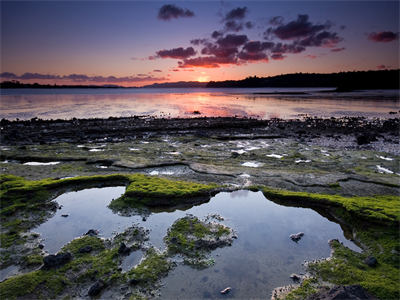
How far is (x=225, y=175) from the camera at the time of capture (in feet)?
45.2

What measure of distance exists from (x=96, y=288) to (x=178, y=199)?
5292 millimetres

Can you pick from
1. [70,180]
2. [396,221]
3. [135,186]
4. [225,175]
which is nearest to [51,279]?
[135,186]

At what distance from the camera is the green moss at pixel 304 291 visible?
19.4 feet

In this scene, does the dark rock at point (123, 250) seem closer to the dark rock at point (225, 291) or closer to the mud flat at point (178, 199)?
the mud flat at point (178, 199)

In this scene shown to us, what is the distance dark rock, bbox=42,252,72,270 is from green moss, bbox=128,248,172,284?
1.86 metres

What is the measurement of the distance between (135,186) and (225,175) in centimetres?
479

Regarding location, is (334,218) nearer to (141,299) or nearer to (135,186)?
(141,299)

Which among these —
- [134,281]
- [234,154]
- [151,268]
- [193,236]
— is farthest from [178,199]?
[234,154]

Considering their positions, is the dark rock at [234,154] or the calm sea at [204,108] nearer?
the dark rock at [234,154]

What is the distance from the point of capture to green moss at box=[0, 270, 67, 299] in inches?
234

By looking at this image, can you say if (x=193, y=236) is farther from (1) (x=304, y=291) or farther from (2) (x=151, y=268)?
(1) (x=304, y=291)

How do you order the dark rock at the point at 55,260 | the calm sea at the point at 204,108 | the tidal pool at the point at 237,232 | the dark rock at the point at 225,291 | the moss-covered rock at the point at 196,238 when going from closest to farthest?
the dark rock at the point at 225,291 < the tidal pool at the point at 237,232 < the dark rock at the point at 55,260 < the moss-covered rock at the point at 196,238 < the calm sea at the point at 204,108

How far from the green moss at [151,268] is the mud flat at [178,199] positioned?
3 cm

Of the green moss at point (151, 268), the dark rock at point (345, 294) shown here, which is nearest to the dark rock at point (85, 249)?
the green moss at point (151, 268)
